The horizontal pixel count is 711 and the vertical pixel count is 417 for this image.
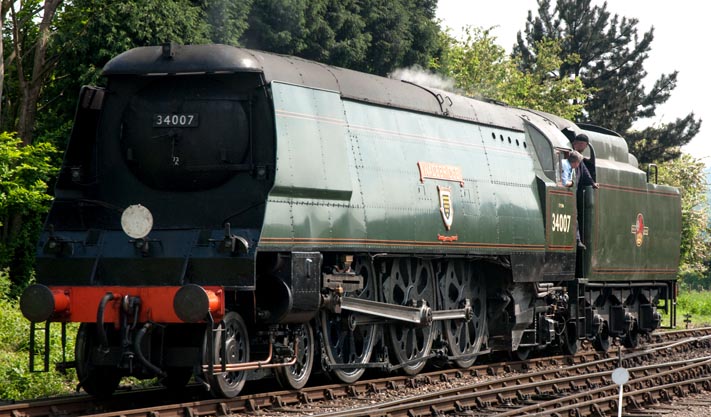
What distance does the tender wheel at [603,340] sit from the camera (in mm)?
19047

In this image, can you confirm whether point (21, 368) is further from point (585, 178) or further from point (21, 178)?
point (585, 178)

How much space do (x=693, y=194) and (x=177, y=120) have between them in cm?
4745

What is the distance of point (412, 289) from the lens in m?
14.0

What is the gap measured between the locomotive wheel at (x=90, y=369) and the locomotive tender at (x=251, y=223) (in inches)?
0.9

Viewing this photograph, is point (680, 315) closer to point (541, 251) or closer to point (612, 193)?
point (612, 193)

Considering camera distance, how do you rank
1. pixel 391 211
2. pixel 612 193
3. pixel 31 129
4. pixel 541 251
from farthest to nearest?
pixel 31 129 → pixel 612 193 → pixel 541 251 → pixel 391 211

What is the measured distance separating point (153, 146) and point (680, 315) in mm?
26177

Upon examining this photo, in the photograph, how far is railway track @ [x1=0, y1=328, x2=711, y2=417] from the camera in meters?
10.8

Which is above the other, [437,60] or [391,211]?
[437,60]

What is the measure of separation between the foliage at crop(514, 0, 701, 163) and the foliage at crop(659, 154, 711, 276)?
3.35 ft

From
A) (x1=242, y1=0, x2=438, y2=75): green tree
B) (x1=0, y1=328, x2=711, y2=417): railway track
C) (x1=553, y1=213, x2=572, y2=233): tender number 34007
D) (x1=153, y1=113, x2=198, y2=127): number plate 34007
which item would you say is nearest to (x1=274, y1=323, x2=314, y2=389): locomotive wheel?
(x1=0, y1=328, x2=711, y2=417): railway track

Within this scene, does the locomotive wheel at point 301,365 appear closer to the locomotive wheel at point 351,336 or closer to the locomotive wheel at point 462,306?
the locomotive wheel at point 351,336

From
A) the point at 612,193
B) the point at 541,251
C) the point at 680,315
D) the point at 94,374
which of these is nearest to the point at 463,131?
the point at 541,251

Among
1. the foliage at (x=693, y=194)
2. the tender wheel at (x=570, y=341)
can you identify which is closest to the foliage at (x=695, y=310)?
the foliage at (x=693, y=194)
